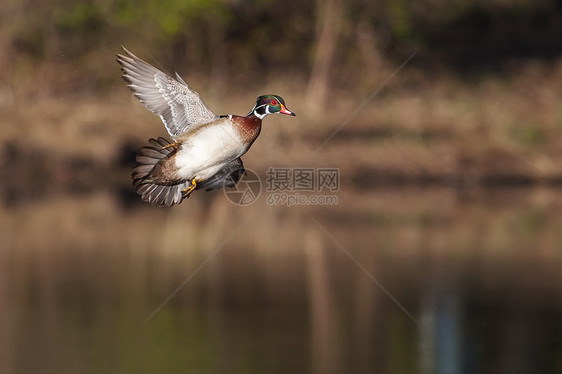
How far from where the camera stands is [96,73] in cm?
2864

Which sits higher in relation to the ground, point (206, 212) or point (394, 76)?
Answer: point (394, 76)

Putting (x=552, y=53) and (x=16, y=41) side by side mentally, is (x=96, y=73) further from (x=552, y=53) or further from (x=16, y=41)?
(x=552, y=53)

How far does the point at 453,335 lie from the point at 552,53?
70.0 feet

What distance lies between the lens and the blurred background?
14289 millimetres

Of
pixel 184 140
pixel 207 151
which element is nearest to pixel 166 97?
pixel 184 140

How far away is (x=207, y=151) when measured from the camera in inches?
261

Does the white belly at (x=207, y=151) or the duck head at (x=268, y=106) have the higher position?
the duck head at (x=268, y=106)

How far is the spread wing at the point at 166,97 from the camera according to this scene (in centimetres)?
711

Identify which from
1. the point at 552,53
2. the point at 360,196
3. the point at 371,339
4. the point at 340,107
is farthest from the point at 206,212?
the point at 552,53
